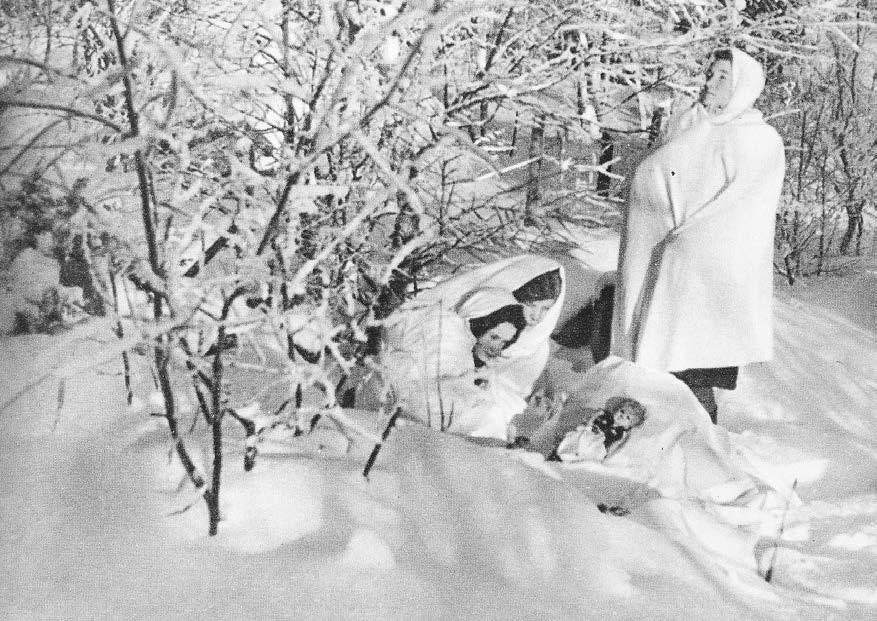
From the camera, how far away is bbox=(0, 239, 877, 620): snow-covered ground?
6.02 feet

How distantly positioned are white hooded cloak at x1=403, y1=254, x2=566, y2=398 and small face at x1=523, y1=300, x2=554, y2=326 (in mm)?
22

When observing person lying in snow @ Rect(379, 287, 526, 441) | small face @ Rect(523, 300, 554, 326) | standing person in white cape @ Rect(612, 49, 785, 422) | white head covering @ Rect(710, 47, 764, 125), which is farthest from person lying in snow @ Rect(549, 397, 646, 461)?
white head covering @ Rect(710, 47, 764, 125)

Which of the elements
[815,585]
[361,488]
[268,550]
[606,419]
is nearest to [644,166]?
[606,419]

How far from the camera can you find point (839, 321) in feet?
20.5

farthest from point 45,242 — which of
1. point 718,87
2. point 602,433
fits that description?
point 718,87

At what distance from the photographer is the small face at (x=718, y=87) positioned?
4.03 metres

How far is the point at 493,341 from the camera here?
13.8 feet

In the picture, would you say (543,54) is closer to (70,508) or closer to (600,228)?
(600,228)

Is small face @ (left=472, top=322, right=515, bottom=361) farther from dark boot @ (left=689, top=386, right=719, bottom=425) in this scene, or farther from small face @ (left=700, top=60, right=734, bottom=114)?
small face @ (left=700, top=60, right=734, bottom=114)

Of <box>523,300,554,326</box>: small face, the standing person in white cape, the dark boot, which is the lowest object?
the dark boot

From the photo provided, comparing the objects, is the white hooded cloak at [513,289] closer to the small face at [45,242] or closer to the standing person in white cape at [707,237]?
the standing person in white cape at [707,237]

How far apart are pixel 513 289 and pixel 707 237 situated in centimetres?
100

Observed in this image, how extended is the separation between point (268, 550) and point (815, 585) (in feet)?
6.63

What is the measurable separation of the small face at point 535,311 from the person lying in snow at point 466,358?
26 mm
